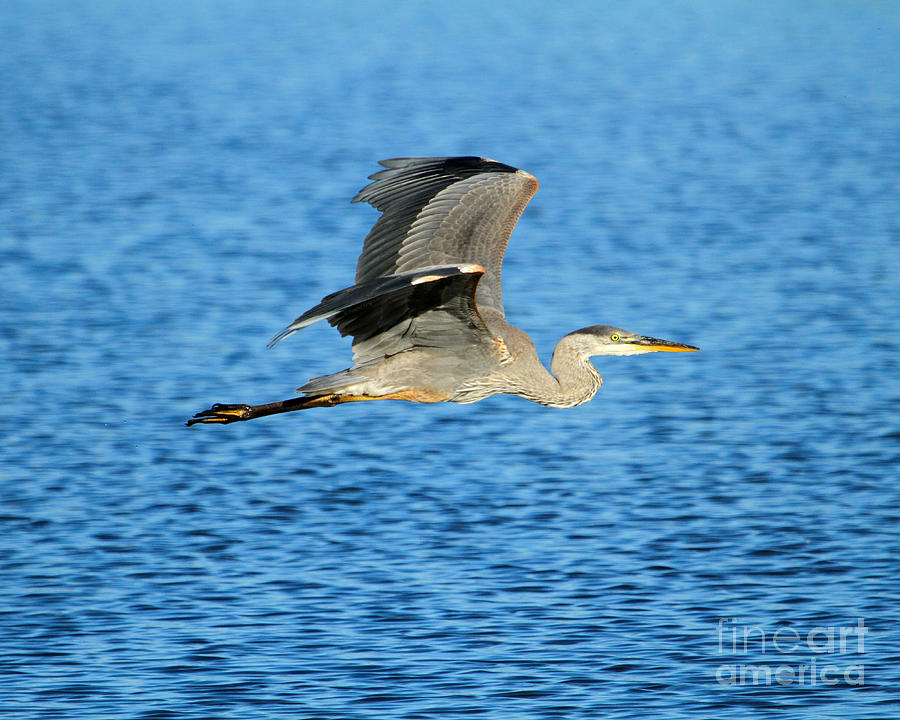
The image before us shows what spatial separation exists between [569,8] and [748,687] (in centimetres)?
4551

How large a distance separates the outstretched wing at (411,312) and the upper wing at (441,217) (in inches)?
22.4

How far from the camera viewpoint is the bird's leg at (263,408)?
31.5ft

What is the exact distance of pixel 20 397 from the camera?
47.4ft

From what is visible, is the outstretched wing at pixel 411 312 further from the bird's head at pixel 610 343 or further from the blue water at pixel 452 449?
the blue water at pixel 452 449

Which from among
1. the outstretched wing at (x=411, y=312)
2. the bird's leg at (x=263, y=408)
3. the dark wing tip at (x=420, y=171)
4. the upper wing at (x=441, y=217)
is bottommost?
the bird's leg at (x=263, y=408)

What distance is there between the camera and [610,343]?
10.4 metres

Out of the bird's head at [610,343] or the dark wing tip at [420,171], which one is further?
the bird's head at [610,343]

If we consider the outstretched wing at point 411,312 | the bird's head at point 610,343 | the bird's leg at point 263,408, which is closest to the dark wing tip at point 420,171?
the outstretched wing at point 411,312

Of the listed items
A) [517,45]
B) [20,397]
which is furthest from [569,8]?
[20,397]

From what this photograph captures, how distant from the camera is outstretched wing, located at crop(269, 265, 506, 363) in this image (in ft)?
26.2

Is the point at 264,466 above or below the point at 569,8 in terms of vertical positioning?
below

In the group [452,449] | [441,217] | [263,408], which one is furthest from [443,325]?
[452,449]

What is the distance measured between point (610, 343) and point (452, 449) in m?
3.33

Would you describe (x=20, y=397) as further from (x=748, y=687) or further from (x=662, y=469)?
(x=748, y=687)
